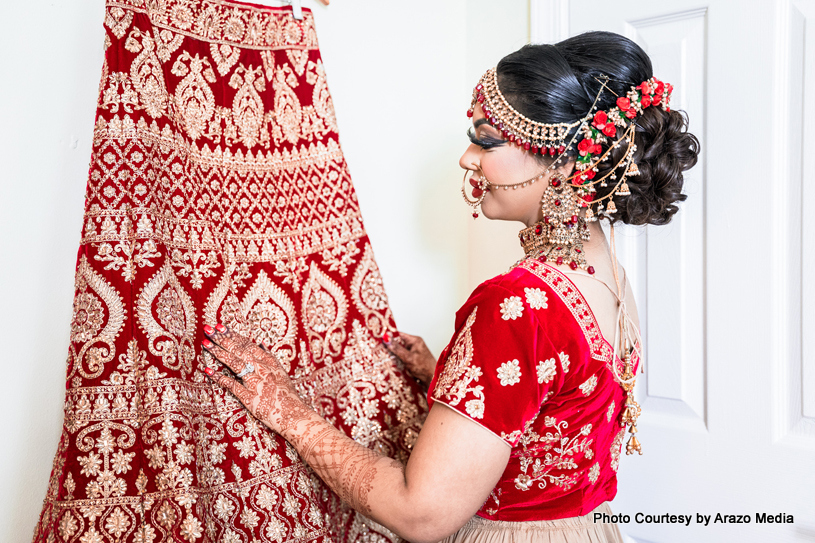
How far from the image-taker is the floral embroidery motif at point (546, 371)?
2.76ft

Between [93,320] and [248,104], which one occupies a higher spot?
[248,104]

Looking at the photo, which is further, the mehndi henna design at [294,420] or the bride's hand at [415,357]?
the bride's hand at [415,357]

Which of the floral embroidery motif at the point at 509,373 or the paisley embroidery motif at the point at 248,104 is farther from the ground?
the paisley embroidery motif at the point at 248,104

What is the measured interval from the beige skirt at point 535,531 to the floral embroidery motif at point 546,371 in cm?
27

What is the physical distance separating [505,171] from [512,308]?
9.7 inches

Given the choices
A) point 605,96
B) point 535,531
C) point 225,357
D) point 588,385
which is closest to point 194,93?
point 225,357

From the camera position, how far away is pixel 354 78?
1.40 metres

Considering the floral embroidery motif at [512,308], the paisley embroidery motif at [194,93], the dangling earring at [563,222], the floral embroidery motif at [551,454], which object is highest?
the paisley embroidery motif at [194,93]

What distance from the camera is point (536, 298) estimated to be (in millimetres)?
861

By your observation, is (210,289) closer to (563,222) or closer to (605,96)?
(563,222)

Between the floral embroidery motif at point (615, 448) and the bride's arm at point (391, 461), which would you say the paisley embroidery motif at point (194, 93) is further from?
the floral embroidery motif at point (615, 448)

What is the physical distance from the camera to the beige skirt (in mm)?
952

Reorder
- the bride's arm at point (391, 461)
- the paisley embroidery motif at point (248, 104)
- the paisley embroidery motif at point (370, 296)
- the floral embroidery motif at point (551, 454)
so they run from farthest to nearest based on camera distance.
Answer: the paisley embroidery motif at point (370, 296)
the paisley embroidery motif at point (248, 104)
the floral embroidery motif at point (551, 454)
the bride's arm at point (391, 461)

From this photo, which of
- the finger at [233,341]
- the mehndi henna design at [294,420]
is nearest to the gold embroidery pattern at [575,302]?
the mehndi henna design at [294,420]
